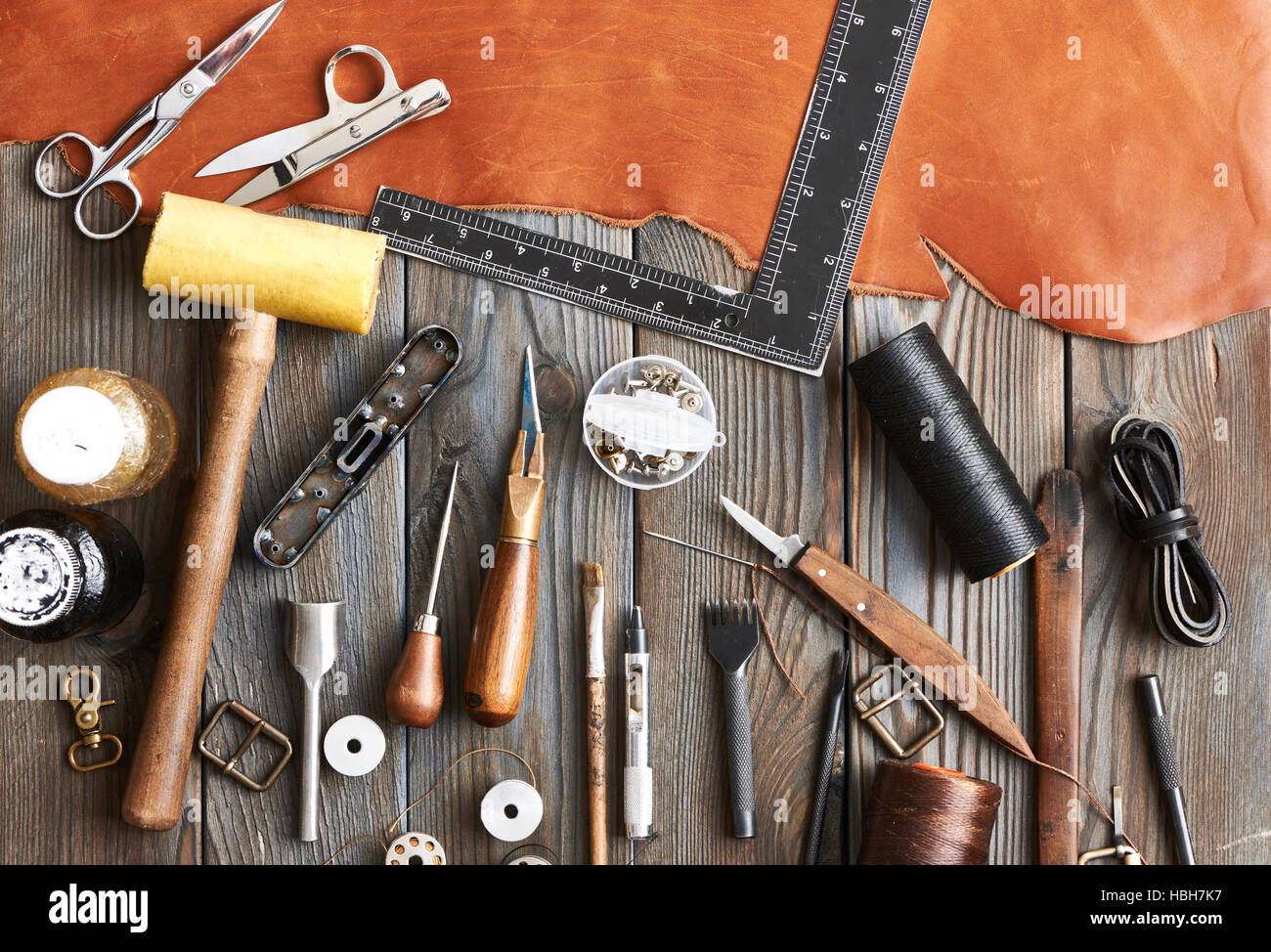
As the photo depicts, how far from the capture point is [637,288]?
111 cm

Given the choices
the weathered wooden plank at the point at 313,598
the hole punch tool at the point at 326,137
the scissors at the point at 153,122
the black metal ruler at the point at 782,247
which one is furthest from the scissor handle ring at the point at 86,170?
the black metal ruler at the point at 782,247

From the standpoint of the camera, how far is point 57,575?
0.96 m

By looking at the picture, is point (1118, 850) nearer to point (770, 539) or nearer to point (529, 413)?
point (770, 539)

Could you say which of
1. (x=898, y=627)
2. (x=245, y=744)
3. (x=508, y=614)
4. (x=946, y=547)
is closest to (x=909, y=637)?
(x=898, y=627)

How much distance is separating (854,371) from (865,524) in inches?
7.5

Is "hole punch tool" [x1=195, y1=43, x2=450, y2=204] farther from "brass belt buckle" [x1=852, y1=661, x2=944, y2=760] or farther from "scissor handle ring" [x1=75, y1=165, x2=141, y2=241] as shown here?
"brass belt buckle" [x1=852, y1=661, x2=944, y2=760]

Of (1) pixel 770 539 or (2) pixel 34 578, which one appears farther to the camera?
(1) pixel 770 539

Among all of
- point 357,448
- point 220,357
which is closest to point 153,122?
point 220,357

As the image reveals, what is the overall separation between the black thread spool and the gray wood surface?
0.24ft

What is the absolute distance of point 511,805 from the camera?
3.55 ft

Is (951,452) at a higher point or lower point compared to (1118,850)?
higher

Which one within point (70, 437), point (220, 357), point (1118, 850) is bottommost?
point (1118, 850)

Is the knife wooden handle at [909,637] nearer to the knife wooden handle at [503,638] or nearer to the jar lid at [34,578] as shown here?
the knife wooden handle at [503,638]

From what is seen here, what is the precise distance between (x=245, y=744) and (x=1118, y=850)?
1.03 metres
